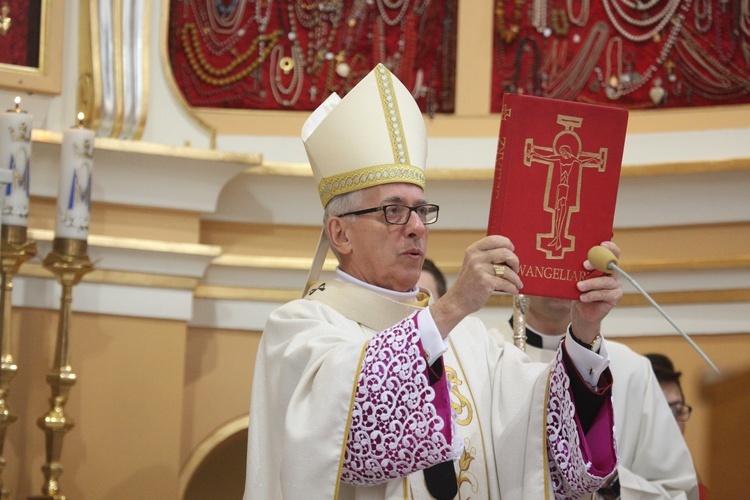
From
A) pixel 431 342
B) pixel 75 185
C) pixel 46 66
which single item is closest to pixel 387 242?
pixel 431 342

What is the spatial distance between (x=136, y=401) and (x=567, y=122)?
2711 millimetres

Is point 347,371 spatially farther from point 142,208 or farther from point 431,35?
point 431,35

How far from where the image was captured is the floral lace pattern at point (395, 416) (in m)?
2.86

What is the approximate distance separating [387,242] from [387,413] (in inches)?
25.7

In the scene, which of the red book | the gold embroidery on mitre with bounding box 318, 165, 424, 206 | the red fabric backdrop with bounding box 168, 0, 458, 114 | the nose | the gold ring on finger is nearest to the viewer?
the gold ring on finger

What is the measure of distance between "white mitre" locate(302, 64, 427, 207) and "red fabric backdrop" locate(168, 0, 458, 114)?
7.01 ft

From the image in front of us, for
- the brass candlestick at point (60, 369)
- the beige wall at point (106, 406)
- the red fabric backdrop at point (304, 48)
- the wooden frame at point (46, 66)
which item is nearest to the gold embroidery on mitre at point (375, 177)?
the brass candlestick at point (60, 369)

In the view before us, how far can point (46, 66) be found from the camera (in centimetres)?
509

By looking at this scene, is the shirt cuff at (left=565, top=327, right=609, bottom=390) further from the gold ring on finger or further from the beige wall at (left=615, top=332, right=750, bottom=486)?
the beige wall at (left=615, top=332, right=750, bottom=486)

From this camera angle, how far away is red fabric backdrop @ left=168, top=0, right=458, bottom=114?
5.77 m

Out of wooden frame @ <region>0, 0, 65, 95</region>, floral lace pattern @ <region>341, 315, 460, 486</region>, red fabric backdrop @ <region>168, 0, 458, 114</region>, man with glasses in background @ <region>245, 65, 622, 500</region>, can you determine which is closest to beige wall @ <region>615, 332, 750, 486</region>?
red fabric backdrop @ <region>168, 0, 458, 114</region>

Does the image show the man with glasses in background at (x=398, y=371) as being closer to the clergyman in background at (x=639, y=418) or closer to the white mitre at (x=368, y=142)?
the white mitre at (x=368, y=142)

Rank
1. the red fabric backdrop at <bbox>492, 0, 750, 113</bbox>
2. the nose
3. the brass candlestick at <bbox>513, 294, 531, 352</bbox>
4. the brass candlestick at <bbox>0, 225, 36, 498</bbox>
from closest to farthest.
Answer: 1. the nose
2. the brass candlestick at <bbox>513, 294, 531, 352</bbox>
3. the brass candlestick at <bbox>0, 225, 36, 498</bbox>
4. the red fabric backdrop at <bbox>492, 0, 750, 113</bbox>

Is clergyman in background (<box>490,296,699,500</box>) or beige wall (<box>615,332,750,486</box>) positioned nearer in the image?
clergyman in background (<box>490,296,699,500</box>)
